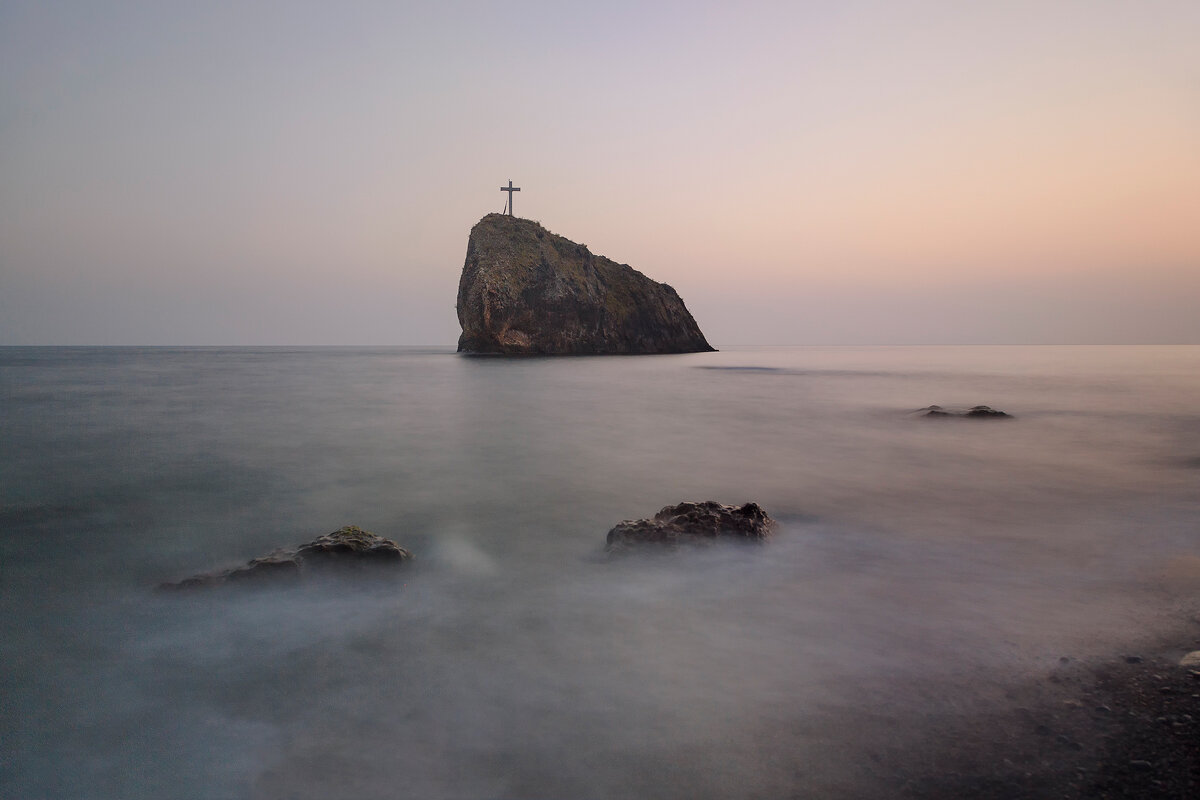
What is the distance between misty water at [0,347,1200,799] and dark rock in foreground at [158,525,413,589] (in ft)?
0.60

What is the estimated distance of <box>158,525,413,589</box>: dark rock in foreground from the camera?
489cm

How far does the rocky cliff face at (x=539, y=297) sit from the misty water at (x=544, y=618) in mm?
44543

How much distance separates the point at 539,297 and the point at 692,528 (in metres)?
51.7

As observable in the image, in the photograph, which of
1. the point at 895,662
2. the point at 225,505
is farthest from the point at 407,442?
the point at 895,662

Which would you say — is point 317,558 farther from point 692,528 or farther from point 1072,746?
point 1072,746

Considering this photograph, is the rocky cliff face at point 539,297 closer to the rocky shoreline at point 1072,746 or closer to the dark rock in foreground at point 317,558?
the dark rock in foreground at point 317,558

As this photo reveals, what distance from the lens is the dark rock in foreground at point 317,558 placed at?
193 inches

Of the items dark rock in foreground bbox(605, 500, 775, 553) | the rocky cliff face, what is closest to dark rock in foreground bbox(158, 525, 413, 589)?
dark rock in foreground bbox(605, 500, 775, 553)

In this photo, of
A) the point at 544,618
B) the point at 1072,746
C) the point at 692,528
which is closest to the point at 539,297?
the point at 692,528

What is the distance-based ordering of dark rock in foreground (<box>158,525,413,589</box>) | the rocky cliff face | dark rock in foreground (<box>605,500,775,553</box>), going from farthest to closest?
the rocky cliff face → dark rock in foreground (<box>605,500,775,553</box>) → dark rock in foreground (<box>158,525,413,589</box>)

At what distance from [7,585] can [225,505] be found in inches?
101

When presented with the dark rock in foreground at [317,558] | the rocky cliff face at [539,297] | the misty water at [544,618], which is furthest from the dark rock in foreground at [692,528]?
the rocky cliff face at [539,297]

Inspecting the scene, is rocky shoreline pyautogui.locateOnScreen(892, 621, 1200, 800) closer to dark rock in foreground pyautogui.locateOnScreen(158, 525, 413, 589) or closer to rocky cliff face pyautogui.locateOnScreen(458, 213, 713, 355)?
dark rock in foreground pyautogui.locateOnScreen(158, 525, 413, 589)

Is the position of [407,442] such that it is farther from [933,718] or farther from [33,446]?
[933,718]
